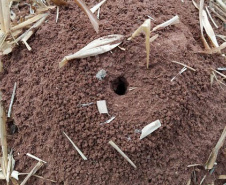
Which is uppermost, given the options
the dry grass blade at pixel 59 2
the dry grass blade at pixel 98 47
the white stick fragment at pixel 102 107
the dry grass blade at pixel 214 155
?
the dry grass blade at pixel 59 2

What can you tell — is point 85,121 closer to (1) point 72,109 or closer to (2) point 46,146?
(1) point 72,109

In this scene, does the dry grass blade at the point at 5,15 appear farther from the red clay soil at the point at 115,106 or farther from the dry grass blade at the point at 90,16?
the dry grass blade at the point at 90,16

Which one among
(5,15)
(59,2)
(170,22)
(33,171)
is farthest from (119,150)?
(5,15)

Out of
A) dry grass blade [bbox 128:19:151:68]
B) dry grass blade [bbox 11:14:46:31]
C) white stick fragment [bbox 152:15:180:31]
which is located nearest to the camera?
dry grass blade [bbox 128:19:151:68]

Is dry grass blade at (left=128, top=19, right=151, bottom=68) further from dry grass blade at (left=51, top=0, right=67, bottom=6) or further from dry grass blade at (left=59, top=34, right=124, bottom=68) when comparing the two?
dry grass blade at (left=51, top=0, right=67, bottom=6)

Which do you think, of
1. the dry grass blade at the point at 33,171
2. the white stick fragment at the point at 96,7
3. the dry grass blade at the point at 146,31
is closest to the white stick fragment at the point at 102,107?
the dry grass blade at the point at 146,31

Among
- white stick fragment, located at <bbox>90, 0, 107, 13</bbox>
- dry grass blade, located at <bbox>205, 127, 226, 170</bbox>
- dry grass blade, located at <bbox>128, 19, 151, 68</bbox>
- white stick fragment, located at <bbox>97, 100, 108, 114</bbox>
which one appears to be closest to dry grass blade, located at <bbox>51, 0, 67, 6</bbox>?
white stick fragment, located at <bbox>90, 0, 107, 13</bbox>
